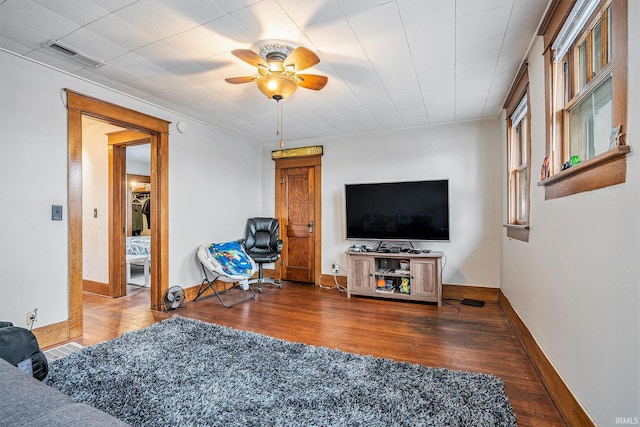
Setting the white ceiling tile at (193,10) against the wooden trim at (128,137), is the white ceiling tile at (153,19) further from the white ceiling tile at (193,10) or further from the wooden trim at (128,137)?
the wooden trim at (128,137)

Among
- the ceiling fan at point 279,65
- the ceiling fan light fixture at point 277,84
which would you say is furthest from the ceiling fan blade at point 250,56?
the ceiling fan light fixture at point 277,84

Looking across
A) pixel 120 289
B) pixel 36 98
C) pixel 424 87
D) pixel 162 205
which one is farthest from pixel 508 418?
pixel 120 289

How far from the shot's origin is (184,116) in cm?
401

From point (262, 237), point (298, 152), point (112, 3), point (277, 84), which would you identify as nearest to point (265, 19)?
point (277, 84)

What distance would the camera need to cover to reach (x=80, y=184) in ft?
9.40

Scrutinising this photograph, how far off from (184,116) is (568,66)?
4.01 meters

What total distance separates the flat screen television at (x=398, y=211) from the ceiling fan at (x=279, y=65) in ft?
7.18

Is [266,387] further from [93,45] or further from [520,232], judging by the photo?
[93,45]

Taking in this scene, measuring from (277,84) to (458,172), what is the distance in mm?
2950

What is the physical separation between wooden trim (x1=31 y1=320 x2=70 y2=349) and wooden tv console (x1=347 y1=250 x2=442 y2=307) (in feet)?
10.3

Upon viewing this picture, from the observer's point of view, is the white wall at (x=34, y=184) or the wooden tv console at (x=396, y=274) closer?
the white wall at (x=34, y=184)

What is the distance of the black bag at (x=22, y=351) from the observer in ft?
4.96

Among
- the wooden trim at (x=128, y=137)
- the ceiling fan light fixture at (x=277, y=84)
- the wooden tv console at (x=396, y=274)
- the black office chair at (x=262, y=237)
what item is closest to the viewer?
the ceiling fan light fixture at (x=277, y=84)

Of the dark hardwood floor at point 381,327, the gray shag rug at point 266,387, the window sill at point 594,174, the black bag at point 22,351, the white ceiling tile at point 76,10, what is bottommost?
the dark hardwood floor at point 381,327
